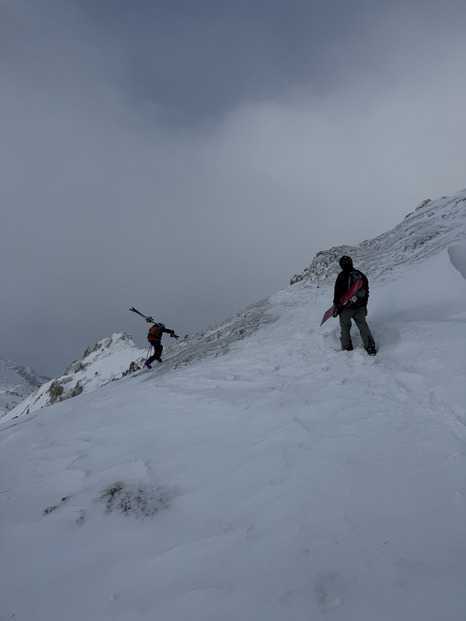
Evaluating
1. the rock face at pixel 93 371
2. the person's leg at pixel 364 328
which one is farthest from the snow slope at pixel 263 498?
the rock face at pixel 93 371

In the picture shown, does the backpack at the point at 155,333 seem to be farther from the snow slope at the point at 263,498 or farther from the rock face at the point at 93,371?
the rock face at the point at 93,371

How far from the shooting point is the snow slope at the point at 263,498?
3.04 meters

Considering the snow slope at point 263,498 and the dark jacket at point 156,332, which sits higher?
the dark jacket at point 156,332

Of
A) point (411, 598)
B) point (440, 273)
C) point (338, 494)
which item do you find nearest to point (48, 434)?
point (338, 494)

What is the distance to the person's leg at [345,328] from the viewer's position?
338 inches

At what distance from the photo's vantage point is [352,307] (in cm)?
843

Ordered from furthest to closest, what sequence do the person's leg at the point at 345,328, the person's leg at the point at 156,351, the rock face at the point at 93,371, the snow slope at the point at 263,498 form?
the rock face at the point at 93,371, the person's leg at the point at 156,351, the person's leg at the point at 345,328, the snow slope at the point at 263,498

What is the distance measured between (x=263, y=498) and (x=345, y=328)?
5489mm

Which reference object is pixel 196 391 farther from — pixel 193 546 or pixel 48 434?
pixel 193 546

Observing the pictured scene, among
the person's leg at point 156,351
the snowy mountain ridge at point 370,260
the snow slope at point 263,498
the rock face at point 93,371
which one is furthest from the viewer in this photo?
the rock face at point 93,371

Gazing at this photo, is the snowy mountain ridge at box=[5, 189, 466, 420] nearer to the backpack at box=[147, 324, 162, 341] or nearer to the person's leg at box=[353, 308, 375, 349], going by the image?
the backpack at box=[147, 324, 162, 341]

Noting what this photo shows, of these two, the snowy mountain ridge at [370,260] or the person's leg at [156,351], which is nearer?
the snowy mountain ridge at [370,260]

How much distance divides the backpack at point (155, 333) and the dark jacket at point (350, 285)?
9.95 meters

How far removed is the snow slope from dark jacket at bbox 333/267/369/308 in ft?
3.99
